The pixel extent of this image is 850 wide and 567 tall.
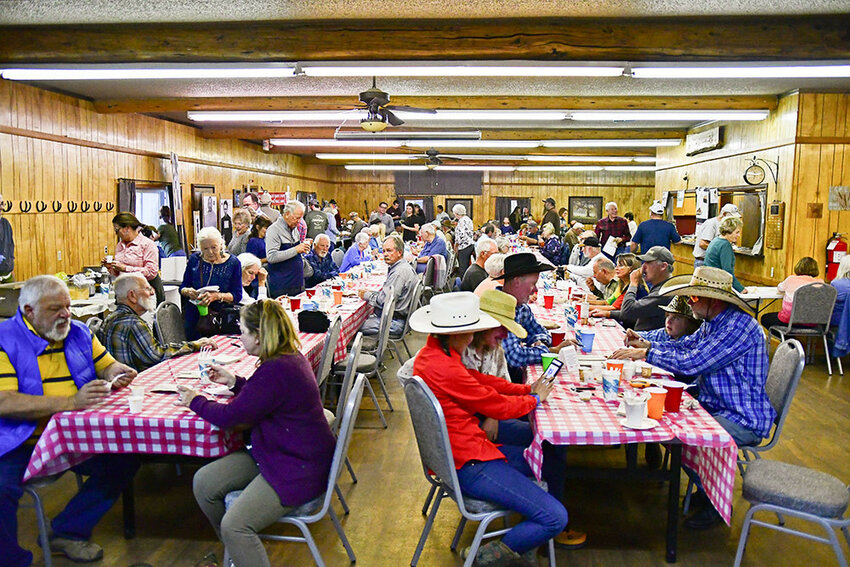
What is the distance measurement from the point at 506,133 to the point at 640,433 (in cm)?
1058

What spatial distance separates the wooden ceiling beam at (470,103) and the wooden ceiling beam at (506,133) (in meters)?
3.41

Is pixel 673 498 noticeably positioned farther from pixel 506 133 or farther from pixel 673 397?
pixel 506 133

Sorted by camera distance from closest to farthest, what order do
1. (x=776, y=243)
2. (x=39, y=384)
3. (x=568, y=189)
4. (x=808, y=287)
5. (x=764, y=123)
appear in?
(x=39, y=384), (x=808, y=287), (x=776, y=243), (x=764, y=123), (x=568, y=189)

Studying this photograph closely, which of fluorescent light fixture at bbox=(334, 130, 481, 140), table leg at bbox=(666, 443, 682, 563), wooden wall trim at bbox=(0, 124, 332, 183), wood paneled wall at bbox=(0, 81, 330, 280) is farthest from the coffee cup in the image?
fluorescent light fixture at bbox=(334, 130, 481, 140)

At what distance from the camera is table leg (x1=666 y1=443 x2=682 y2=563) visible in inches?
119

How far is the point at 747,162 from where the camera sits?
989 cm

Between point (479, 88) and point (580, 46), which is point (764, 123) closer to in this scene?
point (479, 88)

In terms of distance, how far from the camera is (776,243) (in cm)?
877

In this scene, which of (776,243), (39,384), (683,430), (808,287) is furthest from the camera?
(776,243)

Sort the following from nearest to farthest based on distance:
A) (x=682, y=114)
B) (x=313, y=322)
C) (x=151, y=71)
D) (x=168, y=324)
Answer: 1. (x=168, y=324)
2. (x=313, y=322)
3. (x=151, y=71)
4. (x=682, y=114)

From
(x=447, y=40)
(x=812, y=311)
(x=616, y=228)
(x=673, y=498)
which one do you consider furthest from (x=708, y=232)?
(x=673, y=498)

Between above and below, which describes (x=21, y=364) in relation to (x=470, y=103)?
below

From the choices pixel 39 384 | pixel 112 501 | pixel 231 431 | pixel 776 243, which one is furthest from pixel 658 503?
pixel 776 243

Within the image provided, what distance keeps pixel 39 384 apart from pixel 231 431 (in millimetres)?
889
